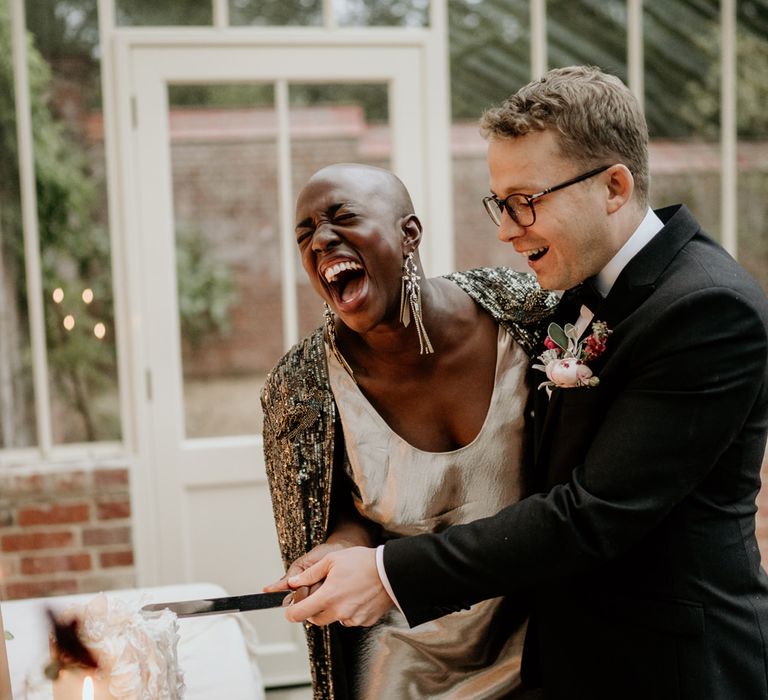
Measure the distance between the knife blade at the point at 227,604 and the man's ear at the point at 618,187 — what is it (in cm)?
77

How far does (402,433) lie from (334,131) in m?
6.80

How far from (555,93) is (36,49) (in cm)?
231

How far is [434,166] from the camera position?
3.05 m

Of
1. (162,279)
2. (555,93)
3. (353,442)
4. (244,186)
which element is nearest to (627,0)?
(162,279)

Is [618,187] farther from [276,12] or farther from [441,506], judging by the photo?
[276,12]

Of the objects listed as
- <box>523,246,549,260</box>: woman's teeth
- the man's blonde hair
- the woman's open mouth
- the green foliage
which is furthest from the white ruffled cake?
the green foliage

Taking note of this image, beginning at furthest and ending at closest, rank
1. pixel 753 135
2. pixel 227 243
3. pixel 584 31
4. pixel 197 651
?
1. pixel 227 243
2. pixel 753 135
3. pixel 584 31
4. pixel 197 651

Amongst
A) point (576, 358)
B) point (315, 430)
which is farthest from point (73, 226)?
point (576, 358)

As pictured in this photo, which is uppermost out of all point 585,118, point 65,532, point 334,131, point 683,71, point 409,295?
point 334,131

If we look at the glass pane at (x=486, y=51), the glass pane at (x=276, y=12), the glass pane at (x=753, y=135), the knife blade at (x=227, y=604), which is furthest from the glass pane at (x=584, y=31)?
the knife blade at (x=227, y=604)

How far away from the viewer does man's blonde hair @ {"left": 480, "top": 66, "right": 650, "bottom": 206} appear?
126 centimetres

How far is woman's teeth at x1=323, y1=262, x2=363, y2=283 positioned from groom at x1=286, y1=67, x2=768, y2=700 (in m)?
0.24

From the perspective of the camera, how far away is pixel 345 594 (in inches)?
51.2

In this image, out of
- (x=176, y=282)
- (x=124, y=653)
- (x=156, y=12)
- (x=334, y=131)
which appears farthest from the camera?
(x=334, y=131)
